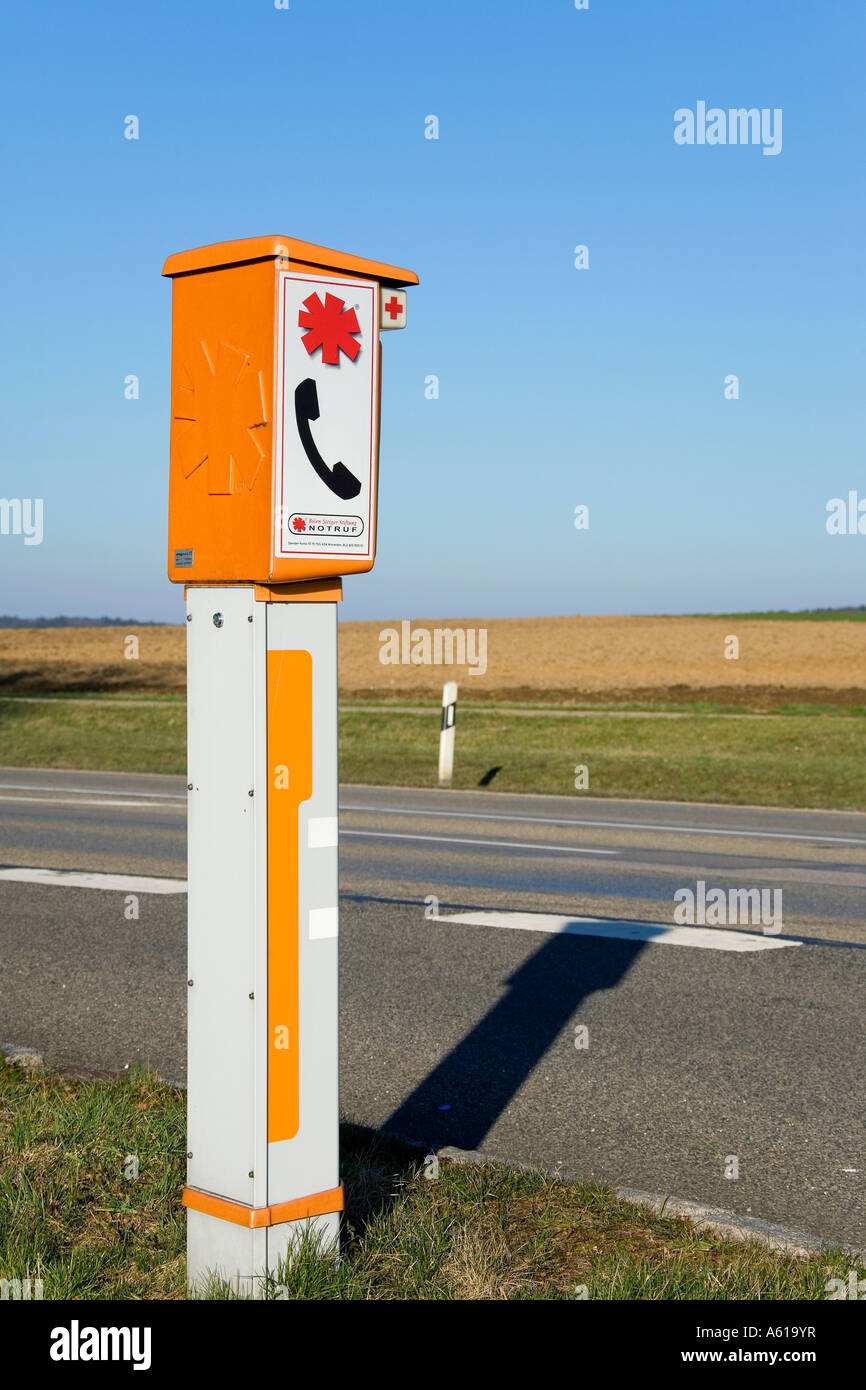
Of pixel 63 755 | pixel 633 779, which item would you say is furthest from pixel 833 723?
pixel 63 755

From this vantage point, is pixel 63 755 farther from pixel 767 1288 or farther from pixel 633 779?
pixel 767 1288

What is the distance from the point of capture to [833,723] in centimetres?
2644

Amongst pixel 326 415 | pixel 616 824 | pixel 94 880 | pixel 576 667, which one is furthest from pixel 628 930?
pixel 576 667

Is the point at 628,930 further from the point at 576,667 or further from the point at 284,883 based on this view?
the point at 576,667

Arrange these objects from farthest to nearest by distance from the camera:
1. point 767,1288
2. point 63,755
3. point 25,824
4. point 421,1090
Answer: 1. point 63,755
2. point 25,824
3. point 421,1090
4. point 767,1288

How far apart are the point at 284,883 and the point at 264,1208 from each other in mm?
763

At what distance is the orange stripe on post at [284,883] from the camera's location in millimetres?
3324

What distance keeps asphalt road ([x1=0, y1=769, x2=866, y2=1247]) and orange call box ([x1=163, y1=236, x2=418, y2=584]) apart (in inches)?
103

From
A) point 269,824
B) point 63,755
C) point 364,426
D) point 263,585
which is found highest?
point 364,426

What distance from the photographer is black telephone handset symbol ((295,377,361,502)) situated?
331cm

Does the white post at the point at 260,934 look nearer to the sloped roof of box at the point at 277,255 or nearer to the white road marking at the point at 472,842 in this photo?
the sloped roof of box at the point at 277,255

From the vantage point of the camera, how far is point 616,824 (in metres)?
15.6

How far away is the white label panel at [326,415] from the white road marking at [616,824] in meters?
11.7

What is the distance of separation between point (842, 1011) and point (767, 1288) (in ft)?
12.0
